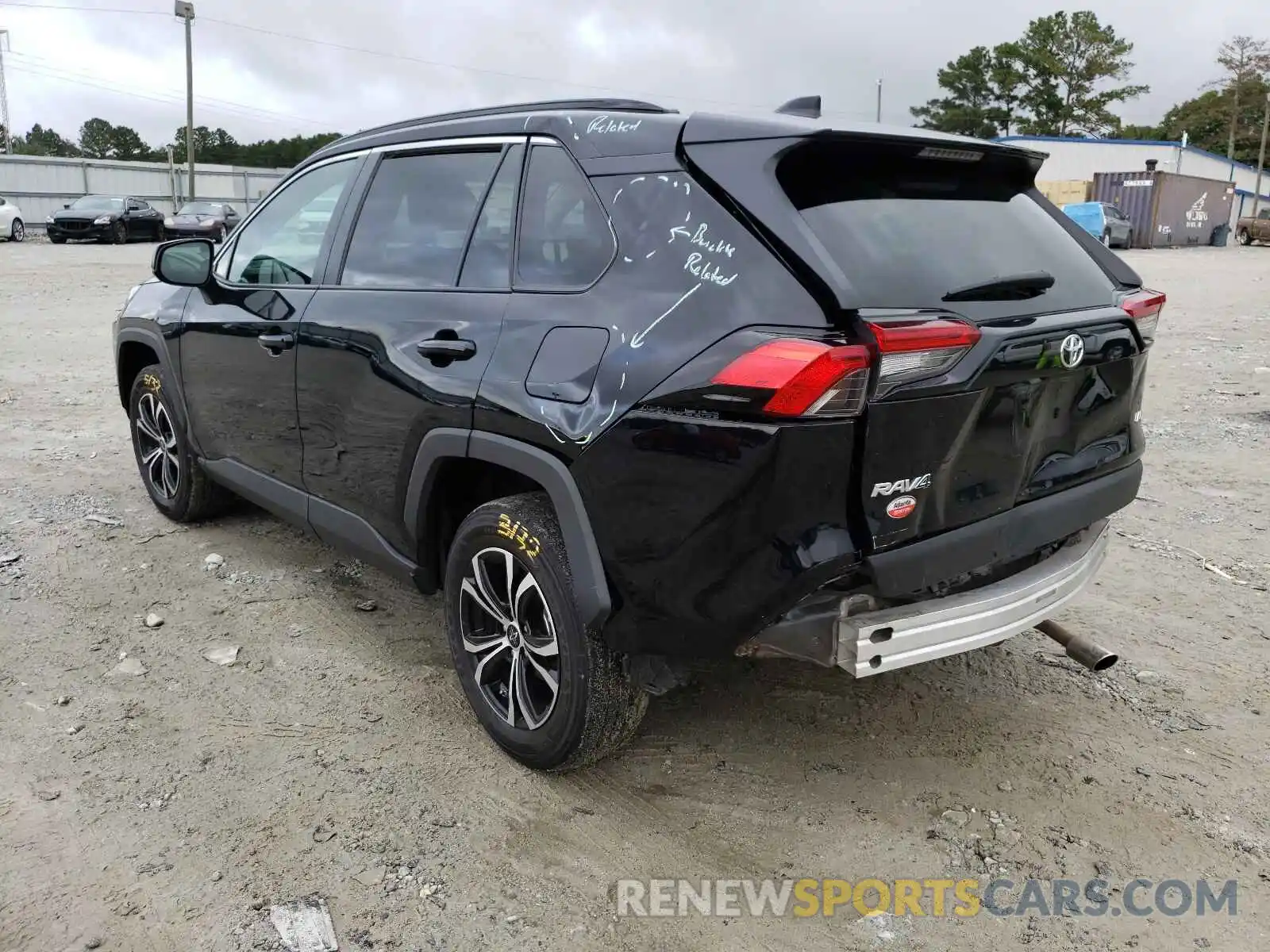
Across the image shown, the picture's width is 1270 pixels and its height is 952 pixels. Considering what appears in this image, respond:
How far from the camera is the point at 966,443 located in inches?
94.7

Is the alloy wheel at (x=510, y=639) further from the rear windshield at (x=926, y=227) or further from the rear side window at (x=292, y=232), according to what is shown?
the rear side window at (x=292, y=232)

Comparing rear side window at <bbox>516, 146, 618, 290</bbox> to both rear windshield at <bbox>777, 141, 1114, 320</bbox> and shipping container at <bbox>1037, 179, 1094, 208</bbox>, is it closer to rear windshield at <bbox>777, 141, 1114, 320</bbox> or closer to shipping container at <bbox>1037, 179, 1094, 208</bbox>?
rear windshield at <bbox>777, 141, 1114, 320</bbox>

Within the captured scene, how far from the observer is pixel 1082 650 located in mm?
3018

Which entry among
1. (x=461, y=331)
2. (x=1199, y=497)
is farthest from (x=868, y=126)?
(x=1199, y=497)

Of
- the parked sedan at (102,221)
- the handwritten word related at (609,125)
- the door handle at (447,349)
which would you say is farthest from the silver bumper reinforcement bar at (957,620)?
the parked sedan at (102,221)

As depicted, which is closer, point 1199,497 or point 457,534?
point 457,534

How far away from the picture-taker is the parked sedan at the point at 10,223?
26.0 metres

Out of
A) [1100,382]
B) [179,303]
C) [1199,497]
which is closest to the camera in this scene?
[1100,382]

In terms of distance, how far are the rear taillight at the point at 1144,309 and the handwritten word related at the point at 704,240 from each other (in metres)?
1.29

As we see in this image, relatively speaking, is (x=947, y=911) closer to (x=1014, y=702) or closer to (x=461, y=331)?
(x=1014, y=702)

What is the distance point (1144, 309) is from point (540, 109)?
192 cm

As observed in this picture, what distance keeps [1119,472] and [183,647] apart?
3.35 m

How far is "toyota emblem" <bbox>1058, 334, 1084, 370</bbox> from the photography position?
2556 millimetres

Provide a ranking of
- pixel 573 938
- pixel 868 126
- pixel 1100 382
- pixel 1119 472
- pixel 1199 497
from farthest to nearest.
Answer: pixel 1199 497 → pixel 1119 472 → pixel 1100 382 → pixel 868 126 → pixel 573 938
